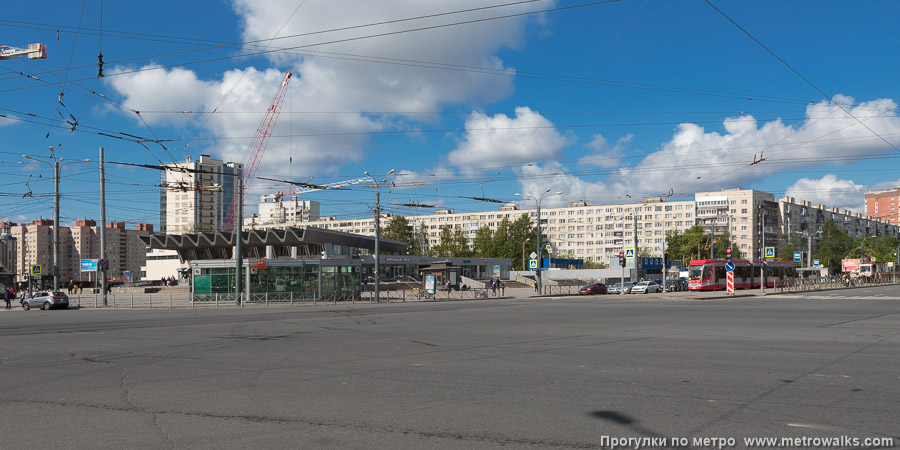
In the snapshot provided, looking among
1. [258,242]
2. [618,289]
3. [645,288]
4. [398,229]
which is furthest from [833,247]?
[258,242]

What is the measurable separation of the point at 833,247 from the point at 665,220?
3293 cm

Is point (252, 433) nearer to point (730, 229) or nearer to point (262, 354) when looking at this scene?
point (262, 354)

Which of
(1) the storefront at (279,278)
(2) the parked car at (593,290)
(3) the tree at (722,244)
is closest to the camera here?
(1) the storefront at (279,278)

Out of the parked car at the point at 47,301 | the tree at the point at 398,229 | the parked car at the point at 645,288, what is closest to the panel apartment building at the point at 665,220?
the tree at the point at 398,229

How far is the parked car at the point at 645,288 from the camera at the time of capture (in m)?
60.4

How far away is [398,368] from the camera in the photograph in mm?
11211

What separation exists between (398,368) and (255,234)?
6298cm

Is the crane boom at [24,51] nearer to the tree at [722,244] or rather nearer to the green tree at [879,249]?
the tree at [722,244]

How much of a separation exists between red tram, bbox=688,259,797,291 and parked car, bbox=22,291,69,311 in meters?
49.4

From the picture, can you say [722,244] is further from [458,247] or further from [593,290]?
[593,290]

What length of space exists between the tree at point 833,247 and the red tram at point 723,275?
72116mm

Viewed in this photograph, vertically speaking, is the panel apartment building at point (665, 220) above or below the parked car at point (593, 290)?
above

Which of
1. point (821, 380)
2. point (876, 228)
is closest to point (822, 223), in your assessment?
point (876, 228)

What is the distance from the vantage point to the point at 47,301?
39281 mm
